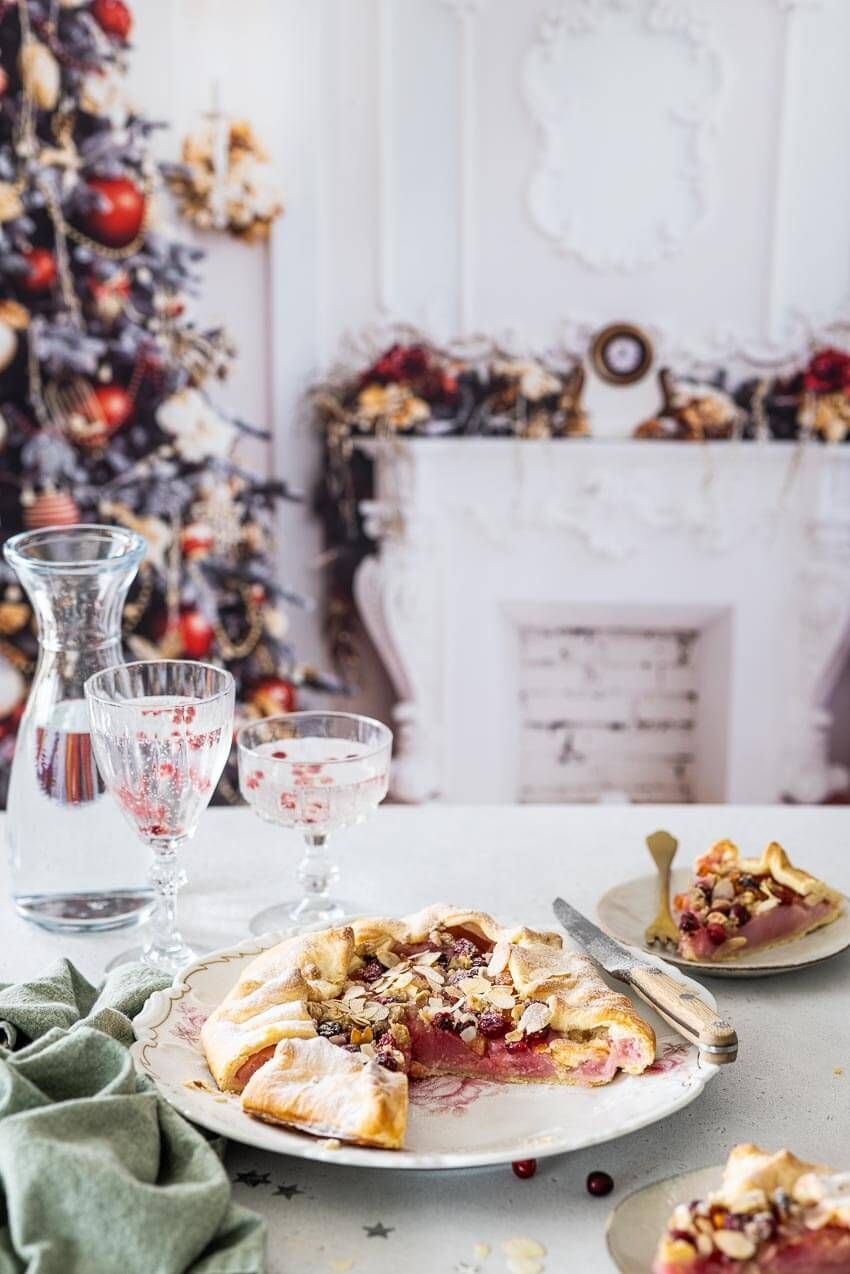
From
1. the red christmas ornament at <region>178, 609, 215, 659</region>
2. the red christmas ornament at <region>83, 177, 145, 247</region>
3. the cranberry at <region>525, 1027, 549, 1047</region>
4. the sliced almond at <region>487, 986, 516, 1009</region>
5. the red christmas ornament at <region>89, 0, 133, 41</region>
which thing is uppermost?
the red christmas ornament at <region>89, 0, 133, 41</region>

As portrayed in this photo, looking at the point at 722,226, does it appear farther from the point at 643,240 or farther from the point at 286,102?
the point at 286,102

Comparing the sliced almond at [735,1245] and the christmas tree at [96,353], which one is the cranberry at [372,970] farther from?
the christmas tree at [96,353]

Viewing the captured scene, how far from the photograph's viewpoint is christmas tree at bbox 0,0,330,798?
284 cm

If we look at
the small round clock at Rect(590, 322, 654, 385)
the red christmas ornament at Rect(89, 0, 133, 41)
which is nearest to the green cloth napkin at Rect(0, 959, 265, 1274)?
the red christmas ornament at Rect(89, 0, 133, 41)

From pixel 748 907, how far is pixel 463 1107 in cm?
35

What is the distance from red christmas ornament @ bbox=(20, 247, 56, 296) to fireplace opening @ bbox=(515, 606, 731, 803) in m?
1.56

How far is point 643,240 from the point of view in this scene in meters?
3.70

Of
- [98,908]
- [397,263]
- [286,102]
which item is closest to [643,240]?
[397,263]

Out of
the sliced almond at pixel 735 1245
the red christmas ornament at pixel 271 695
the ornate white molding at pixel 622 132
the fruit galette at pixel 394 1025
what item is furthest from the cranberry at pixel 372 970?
the ornate white molding at pixel 622 132

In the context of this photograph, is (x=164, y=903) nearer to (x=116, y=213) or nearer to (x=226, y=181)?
(x=116, y=213)

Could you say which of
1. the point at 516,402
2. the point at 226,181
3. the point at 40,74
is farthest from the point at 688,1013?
the point at 226,181

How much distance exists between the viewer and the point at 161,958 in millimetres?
1123

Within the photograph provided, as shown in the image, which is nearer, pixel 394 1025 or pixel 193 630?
pixel 394 1025

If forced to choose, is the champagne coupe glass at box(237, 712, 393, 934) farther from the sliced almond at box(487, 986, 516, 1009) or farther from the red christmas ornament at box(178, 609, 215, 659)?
→ the red christmas ornament at box(178, 609, 215, 659)
